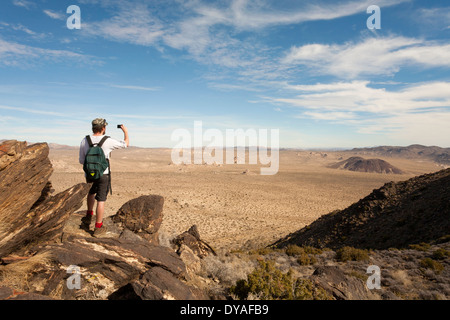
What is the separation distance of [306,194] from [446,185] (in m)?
26.0

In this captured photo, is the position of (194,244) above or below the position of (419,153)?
below

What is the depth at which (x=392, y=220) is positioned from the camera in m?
14.7

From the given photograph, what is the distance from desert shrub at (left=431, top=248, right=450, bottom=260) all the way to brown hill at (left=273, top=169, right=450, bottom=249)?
2.61 m

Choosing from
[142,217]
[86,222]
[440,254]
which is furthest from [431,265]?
[86,222]

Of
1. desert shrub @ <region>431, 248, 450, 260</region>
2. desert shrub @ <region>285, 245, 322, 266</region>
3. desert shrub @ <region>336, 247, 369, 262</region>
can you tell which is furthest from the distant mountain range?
desert shrub @ <region>285, 245, 322, 266</region>

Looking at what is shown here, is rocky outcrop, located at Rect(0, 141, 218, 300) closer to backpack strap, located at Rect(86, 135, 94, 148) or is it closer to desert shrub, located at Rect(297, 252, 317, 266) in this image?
backpack strap, located at Rect(86, 135, 94, 148)

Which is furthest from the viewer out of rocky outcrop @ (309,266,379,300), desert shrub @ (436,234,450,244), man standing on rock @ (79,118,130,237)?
desert shrub @ (436,234,450,244)

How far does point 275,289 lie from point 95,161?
497 cm

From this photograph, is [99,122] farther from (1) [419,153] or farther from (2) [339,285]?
(1) [419,153]

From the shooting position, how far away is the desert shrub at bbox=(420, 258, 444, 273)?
8.54 m

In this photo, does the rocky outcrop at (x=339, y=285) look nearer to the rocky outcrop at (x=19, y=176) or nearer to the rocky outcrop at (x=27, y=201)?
the rocky outcrop at (x=27, y=201)
